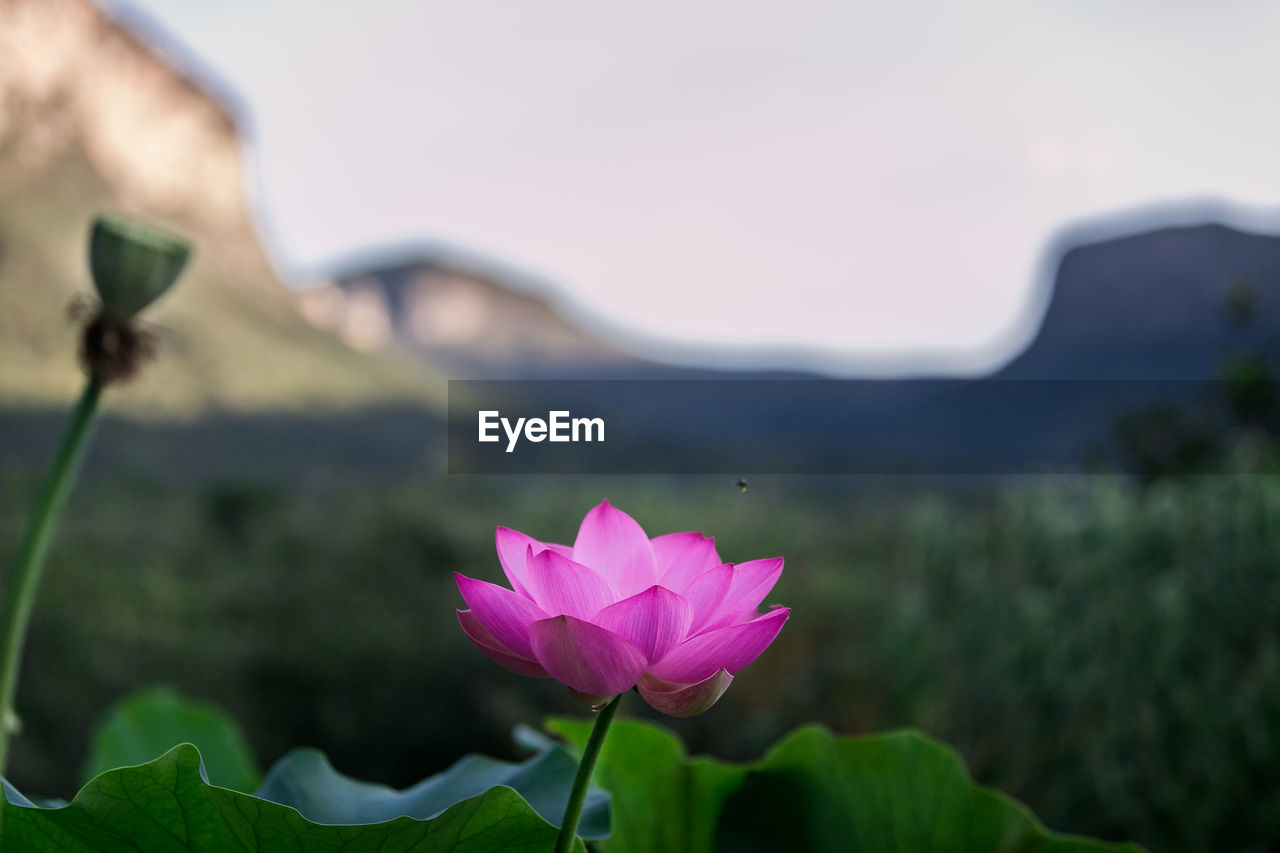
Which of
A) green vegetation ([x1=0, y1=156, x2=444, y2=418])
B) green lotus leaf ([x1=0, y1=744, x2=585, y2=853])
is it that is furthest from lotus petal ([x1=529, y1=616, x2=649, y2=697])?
green vegetation ([x1=0, y1=156, x2=444, y2=418])

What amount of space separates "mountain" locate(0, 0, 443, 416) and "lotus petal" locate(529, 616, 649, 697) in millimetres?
16895

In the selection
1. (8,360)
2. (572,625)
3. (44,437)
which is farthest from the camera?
(8,360)

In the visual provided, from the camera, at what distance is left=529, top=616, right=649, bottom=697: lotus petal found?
494 mm

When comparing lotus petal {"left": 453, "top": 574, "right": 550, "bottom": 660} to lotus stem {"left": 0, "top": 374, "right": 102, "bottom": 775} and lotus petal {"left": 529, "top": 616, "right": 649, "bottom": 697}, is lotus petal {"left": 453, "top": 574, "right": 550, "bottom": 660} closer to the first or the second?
lotus petal {"left": 529, "top": 616, "right": 649, "bottom": 697}

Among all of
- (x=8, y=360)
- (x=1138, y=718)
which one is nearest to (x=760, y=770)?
(x=1138, y=718)

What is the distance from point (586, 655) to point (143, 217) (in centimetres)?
3204

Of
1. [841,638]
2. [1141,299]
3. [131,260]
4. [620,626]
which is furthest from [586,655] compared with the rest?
[1141,299]

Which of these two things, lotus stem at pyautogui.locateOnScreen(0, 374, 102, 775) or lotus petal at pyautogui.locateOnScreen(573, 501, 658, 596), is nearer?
lotus petal at pyautogui.locateOnScreen(573, 501, 658, 596)

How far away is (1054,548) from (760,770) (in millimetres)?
2913

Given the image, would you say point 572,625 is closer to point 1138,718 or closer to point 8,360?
point 1138,718

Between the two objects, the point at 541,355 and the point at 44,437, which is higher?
the point at 541,355

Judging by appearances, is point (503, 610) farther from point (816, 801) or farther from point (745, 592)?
point (816, 801)

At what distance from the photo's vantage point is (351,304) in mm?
62344

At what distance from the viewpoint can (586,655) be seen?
50cm
